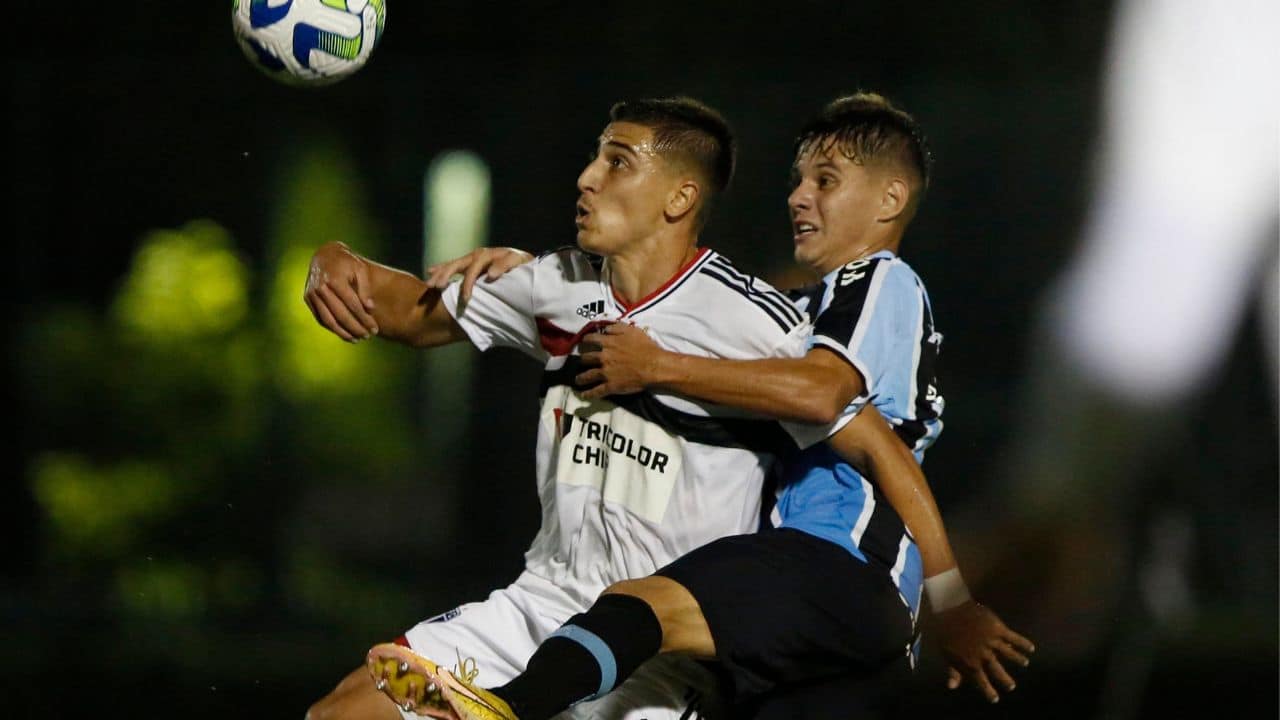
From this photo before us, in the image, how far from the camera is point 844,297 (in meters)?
2.47

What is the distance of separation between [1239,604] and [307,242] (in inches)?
132

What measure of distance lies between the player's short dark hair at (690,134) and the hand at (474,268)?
1.16 ft

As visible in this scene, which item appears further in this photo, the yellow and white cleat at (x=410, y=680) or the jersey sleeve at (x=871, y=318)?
→ the jersey sleeve at (x=871, y=318)

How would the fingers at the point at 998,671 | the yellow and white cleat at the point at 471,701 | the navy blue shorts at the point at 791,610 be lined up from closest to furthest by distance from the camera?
1. the yellow and white cleat at the point at 471,701
2. the navy blue shorts at the point at 791,610
3. the fingers at the point at 998,671

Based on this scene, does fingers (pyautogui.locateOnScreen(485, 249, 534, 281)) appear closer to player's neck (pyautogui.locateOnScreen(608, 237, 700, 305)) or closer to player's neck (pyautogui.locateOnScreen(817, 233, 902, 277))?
player's neck (pyautogui.locateOnScreen(608, 237, 700, 305))

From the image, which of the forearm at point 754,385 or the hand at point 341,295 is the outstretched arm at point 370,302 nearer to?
the hand at point 341,295

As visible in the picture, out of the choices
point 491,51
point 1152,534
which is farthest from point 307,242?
point 1152,534

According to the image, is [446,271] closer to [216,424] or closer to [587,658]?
[587,658]

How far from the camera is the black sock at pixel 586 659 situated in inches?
78.2

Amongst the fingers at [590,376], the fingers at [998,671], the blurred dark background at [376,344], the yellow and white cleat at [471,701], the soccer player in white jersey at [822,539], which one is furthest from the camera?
the blurred dark background at [376,344]

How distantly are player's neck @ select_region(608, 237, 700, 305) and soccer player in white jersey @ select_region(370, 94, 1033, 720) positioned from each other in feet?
0.24

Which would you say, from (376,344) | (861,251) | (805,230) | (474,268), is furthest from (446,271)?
(376,344)

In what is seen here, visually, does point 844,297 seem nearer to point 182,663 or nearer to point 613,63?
point 613,63

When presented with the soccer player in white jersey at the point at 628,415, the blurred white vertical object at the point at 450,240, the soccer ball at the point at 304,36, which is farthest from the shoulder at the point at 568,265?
the blurred white vertical object at the point at 450,240
